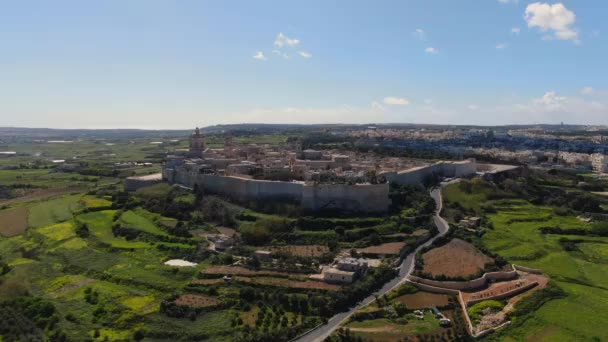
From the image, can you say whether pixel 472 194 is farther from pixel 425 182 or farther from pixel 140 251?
pixel 140 251

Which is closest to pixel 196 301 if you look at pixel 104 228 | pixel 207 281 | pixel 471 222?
pixel 207 281

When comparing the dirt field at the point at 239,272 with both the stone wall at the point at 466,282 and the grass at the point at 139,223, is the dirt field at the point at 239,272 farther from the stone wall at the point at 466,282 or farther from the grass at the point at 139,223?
the grass at the point at 139,223

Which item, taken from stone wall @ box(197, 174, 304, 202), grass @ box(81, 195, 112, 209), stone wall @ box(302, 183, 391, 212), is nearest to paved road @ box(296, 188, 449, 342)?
stone wall @ box(302, 183, 391, 212)

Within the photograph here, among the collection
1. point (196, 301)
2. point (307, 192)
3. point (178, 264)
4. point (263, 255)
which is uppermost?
point (307, 192)

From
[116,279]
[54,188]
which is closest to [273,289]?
[116,279]

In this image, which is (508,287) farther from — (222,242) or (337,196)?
(222,242)

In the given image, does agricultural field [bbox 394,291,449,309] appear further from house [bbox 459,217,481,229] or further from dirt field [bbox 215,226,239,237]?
house [bbox 459,217,481,229]
